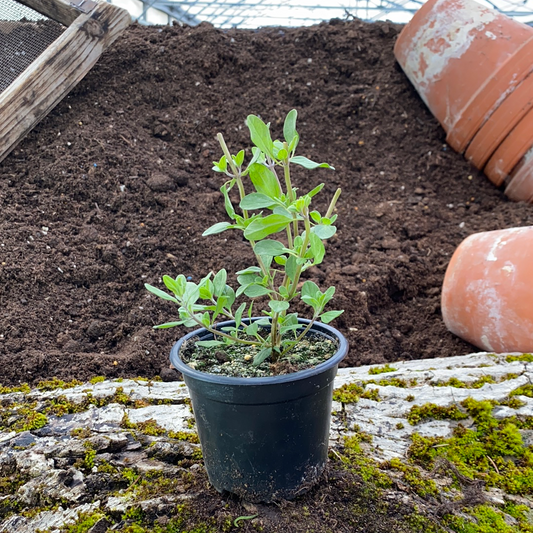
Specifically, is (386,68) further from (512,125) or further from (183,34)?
(183,34)

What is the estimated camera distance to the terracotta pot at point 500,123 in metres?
3.12

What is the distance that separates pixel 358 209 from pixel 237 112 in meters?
1.29

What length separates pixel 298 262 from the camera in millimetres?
969

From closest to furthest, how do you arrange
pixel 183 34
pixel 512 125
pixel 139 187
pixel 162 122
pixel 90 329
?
pixel 90 329 → pixel 139 187 → pixel 512 125 → pixel 162 122 → pixel 183 34

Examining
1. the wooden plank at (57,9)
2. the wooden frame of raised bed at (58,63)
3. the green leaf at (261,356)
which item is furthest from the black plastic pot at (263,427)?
the wooden plank at (57,9)

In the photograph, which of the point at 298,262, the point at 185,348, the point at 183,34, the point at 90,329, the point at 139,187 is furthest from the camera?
the point at 183,34

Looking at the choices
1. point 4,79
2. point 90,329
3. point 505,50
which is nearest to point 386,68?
point 505,50

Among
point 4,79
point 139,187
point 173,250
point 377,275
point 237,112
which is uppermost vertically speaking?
point 4,79

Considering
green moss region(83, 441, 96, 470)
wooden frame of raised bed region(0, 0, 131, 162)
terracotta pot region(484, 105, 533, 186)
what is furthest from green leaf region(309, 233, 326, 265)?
terracotta pot region(484, 105, 533, 186)

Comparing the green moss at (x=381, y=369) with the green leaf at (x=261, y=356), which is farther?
the green moss at (x=381, y=369)

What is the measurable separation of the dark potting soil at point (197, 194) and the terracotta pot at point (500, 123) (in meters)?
0.14

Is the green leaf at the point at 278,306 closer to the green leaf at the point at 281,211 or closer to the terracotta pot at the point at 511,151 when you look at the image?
the green leaf at the point at 281,211

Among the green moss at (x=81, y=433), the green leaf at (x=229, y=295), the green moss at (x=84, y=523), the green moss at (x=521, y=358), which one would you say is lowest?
the green moss at (x=521, y=358)

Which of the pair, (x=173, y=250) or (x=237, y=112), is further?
(x=237, y=112)
